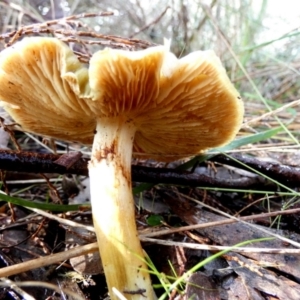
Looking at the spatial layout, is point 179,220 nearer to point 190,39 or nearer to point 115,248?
point 115,248

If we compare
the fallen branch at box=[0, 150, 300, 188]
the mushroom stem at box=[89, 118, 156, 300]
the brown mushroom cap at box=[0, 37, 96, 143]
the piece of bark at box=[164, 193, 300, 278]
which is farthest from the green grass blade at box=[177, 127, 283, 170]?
the brown mushroom cap at box=[0, 37, 96, 143]

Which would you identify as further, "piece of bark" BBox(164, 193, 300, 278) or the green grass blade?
the green grass blade

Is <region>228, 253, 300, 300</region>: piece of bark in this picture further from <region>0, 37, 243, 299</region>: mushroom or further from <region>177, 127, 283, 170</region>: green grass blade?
<region>177, 127, 283, 170</region>: green grass blade

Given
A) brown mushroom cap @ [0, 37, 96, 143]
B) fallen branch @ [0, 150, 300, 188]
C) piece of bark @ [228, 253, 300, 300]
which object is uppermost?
brown mushroom cap @ [0, 37, 96, 143]

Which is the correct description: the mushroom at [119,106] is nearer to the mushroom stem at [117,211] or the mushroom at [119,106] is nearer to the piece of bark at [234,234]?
the mushroom stem at [117,211]

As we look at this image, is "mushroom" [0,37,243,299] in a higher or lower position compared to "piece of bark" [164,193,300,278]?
higher

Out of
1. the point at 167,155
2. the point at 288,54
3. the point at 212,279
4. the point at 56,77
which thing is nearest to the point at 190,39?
the point at 288,54

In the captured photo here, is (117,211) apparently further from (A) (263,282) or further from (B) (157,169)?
(A) (263,282)
